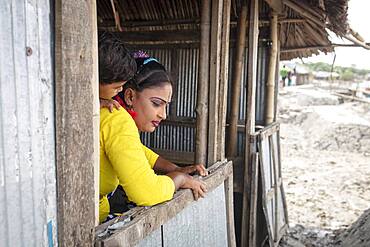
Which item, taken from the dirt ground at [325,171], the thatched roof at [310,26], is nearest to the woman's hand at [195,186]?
the thatched roof at [310,26]

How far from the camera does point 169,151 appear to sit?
6367 millimetres

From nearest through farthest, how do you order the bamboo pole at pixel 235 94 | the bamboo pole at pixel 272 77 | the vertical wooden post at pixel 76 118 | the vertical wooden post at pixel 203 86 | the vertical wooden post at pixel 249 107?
the vertical wooden post at pixel 76 118
the vertical wooden post at pixel 203 86
the vertical wooden post at pixel 249 107
the bamboo pole at pixel 235 94
the bamboo pole at pixel 272 77

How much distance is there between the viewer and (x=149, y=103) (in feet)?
7.52

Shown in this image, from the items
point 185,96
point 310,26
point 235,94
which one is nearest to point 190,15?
point 185,96

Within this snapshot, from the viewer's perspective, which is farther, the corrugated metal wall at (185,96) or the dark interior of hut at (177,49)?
the corrugated metal wall at (185,96)

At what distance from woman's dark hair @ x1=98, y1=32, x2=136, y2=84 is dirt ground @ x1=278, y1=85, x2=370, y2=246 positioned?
5605mm

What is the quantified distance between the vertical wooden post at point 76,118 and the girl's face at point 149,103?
660 millimetres

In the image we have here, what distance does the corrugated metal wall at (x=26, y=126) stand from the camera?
3.85ft

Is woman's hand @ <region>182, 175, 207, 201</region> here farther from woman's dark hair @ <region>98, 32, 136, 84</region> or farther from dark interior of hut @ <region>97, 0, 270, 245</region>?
dark interior of hut @ <region>97, 0, 270, 245</region>

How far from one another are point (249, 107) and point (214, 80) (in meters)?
2.60

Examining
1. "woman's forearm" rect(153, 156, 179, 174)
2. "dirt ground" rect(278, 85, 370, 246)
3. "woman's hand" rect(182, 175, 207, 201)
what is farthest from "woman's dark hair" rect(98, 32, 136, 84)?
"dirt ground" rect(278, 85, 370, 246)

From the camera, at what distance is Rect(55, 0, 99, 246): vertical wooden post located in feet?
4.56

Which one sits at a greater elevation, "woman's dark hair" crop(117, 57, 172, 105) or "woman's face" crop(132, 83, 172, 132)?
"woman's dark hair" crop(117, 57, 172, 105)

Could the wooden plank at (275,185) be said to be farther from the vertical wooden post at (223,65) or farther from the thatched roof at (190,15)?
the vertical wooden post at (223,65)
